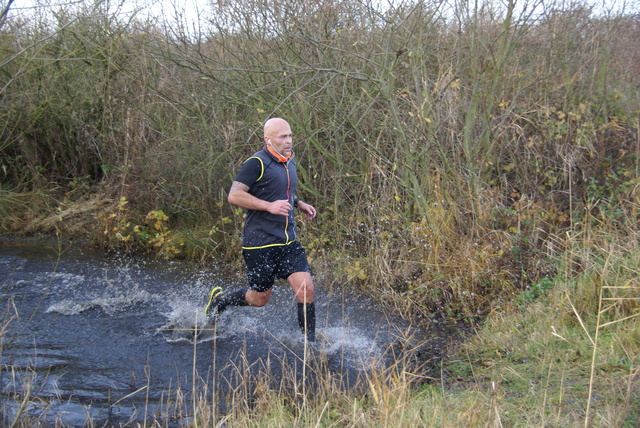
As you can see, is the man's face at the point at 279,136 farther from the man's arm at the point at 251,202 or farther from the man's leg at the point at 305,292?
the man's leg at the point at 305,292

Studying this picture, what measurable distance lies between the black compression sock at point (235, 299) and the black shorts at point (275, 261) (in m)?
0.48

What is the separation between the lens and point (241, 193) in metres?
4.81

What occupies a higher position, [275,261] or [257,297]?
[275,261]

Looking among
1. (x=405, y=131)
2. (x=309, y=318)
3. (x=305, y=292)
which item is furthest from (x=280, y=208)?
(x=405, y=131)

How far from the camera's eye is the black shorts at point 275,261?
16.7ft

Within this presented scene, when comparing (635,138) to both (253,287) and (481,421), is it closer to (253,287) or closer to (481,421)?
(253,287)

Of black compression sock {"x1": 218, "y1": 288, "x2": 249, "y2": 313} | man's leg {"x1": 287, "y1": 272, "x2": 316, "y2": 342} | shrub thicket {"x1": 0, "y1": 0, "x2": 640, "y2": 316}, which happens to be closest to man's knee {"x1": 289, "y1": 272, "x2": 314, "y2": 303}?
man's leg {"x1": 287, "y1": 272, "x2": 316, "y2": 342}

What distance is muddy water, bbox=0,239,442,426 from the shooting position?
4.34 m

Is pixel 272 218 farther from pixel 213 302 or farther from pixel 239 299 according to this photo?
pixel 213 302

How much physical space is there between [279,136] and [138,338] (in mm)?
Answer: 2332

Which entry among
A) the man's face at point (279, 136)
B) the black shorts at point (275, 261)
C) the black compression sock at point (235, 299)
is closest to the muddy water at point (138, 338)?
the black compression sock at point (235, 299)

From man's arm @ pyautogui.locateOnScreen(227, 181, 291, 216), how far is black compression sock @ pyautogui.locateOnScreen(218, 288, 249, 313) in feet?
3.66

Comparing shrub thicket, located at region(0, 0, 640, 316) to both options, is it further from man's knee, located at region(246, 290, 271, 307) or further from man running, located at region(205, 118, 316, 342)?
man's knee, located at region(246, 290, 271, 307)

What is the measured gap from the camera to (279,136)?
16.3 feet
